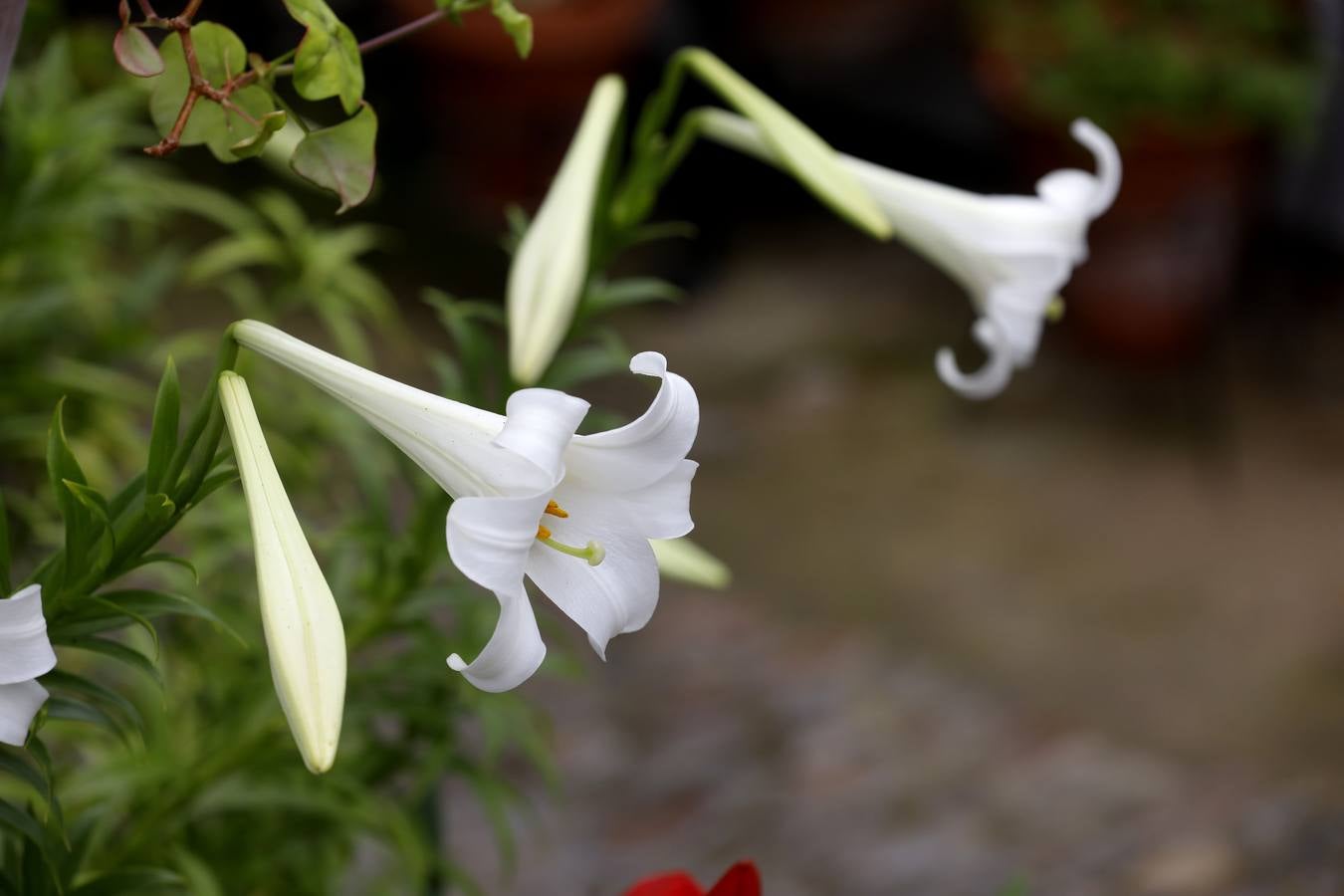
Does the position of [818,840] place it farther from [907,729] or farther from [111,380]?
[111,380]

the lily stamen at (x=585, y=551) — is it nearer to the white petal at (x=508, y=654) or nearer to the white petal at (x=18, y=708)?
the white petal at (x=508, y=654)

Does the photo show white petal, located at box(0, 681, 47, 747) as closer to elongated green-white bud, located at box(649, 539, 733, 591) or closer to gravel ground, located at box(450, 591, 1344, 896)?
elongated green-white bud, located at box(649, 539, 733, 591)

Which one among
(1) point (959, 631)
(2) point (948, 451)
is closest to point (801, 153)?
(1) point (959, 631)

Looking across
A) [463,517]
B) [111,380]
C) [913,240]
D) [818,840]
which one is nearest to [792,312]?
[818,840]

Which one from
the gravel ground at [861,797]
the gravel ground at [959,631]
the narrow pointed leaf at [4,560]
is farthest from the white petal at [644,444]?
the gravel ground at [861,797]

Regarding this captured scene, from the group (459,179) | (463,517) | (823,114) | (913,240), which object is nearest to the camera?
(463,517)
